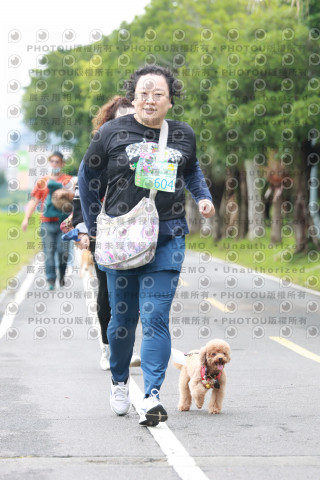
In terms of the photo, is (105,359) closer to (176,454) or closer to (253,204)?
(176,454)

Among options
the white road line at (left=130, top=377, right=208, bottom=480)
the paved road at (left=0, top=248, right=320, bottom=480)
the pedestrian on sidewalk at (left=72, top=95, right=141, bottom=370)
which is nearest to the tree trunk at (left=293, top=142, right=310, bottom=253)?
the paved road at (left=0, top=248, right=320, bottom=480)

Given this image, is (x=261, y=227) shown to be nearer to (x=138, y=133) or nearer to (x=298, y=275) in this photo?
(x=298, y=275)

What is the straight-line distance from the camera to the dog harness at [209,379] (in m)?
7.12

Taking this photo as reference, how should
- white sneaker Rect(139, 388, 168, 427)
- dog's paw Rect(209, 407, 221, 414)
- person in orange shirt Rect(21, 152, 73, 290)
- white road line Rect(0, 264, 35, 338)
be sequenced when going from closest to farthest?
white sneaker Rect(139, 388, 168, 427) → dog's paw Rect(209, 407, 221, 414) → white road line Rect(0, 264, 35, 338) → person in orange shirt Rect(21, 152, 73, 290)

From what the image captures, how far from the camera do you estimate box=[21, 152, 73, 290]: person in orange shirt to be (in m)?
17.0

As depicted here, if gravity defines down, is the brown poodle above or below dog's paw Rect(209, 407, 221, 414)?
above

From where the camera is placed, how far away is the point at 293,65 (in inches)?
1043

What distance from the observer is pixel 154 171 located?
6539 millimetres

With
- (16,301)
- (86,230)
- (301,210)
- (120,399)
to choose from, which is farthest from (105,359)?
(301,210)

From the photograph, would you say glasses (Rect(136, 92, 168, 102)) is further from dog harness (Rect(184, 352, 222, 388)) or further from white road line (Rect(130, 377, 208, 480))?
white road line (Rect(130, 377, 208, 480))

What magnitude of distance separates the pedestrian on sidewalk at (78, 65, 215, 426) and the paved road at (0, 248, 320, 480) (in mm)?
490

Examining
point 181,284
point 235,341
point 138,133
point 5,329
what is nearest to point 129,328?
point 138,133

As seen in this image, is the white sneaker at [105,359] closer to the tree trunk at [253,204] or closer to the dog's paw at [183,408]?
the dog's paw at [183,408]

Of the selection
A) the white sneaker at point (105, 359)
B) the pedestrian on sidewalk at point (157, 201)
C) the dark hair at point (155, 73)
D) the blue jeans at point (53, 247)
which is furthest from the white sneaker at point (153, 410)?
the blue jeans at point (53, 247)
